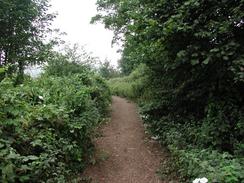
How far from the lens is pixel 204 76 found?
294 inches

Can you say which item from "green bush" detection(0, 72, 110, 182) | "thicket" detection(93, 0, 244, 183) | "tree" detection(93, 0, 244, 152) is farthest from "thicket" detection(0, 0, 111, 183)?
"tree" detection(93, 0, 244, 152)

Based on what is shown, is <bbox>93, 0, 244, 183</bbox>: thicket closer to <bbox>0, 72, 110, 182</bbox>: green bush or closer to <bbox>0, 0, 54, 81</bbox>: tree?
<bbox>0, 72, 110, 182</bbox>: green bush

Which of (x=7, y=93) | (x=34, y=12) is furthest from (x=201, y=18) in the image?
(x=34, y=12)

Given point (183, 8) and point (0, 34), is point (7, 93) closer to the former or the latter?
point (183, 8)

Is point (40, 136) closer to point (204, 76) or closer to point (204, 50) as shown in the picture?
point (204, 50)

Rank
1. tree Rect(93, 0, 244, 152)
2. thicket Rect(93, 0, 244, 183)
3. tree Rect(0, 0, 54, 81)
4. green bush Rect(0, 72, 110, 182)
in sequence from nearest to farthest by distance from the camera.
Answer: green bush Rect(0, 72, 110, 182)
thicket Rect(93, 0, 244, 183)
tree Rect(93, 0, 244, 152)
tree Rect(0, 0, 54, 81)

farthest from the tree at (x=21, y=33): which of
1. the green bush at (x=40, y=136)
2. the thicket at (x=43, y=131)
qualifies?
the green bush at (x=40, y=136)

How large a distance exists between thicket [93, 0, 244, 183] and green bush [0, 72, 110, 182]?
2130 mm

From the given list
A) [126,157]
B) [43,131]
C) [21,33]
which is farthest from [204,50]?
[21,33]

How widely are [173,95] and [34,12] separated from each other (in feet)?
32.5

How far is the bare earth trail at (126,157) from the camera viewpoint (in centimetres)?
640

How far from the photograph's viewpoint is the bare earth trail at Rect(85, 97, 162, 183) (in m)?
6.40

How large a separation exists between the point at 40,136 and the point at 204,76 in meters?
4.29

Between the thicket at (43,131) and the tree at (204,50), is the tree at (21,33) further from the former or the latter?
the tree at (204,50)
